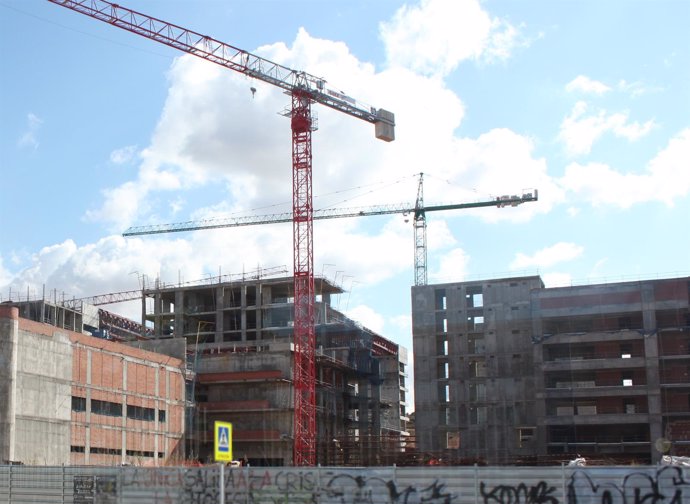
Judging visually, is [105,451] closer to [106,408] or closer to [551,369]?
[106,408]

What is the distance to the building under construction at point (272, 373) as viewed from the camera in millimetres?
88875

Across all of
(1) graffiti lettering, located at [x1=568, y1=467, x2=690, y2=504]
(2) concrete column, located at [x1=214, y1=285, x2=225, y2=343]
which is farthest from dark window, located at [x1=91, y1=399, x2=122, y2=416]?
(1) graffiti lettering, located at [x1=568, y1=467, x2=690, y2=504]

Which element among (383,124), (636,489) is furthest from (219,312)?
(636,489)

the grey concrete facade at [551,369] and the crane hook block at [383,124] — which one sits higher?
the crane hook block at [383,124]

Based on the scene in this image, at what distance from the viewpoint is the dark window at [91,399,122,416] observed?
68.8 metres

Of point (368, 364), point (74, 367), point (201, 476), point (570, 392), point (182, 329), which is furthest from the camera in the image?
point (182, 329)

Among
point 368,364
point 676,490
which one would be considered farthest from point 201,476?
point 368,364

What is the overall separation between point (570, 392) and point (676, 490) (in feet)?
206

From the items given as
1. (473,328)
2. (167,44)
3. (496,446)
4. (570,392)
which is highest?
(167,44)

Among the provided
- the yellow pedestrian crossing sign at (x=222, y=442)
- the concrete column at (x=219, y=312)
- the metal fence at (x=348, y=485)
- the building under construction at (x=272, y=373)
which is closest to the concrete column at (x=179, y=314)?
the building under construction at (x=272, y=373)

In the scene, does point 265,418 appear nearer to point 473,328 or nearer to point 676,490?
point 473,328

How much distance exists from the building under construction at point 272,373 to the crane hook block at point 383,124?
73.3ft

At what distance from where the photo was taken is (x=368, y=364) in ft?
357

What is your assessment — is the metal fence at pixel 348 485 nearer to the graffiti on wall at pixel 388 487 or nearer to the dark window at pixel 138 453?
the graffiti on wall at pixel 388 487
